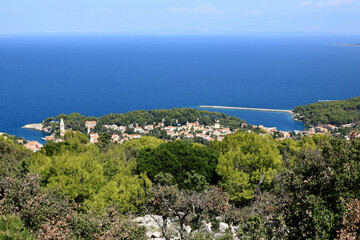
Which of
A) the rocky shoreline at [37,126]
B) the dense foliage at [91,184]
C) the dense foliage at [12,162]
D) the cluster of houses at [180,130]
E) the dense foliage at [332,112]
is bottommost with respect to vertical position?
the rocky shoreline at [37,126]

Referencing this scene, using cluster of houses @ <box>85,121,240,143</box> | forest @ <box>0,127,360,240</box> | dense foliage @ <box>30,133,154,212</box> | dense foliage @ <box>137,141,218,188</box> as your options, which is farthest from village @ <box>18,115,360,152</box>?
dense foliage @ <box>30,133,154,212</box>

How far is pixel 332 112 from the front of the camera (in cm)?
5966

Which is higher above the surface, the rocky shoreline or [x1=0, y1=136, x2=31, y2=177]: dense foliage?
[x1=0, y1=136, x2=31, y2=177]: dense foliage

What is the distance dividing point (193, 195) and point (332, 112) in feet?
177

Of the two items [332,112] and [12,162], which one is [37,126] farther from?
[332,112]

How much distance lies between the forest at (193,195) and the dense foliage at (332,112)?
4120 cm

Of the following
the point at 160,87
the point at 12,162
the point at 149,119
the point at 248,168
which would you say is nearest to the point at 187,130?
the point at 149,119

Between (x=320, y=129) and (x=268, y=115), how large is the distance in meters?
15.2

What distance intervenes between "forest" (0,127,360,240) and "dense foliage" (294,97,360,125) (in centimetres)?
4120

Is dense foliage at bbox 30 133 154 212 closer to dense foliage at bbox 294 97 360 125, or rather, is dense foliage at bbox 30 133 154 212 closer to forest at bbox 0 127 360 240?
forest at bbox 0 127 360 240

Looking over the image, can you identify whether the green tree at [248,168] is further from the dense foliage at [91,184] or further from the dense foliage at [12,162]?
the dense foliage at [12,162]

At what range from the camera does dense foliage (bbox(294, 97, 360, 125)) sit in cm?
5634

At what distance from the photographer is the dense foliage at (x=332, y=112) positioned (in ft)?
185

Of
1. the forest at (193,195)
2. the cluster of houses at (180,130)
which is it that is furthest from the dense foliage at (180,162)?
the cluster of houses at (180,130)
